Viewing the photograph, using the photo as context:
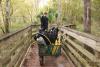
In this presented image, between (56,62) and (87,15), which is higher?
(87,15)

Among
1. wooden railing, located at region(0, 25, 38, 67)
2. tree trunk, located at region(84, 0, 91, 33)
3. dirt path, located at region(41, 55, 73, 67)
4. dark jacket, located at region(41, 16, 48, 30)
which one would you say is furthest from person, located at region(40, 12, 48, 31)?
tree trunk, located at region(84, 0, 91, 33)

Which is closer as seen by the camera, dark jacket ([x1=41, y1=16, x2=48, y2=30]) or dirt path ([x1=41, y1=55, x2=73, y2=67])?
dirt path ([x1=41, y1=55, x2=73, y2=67])

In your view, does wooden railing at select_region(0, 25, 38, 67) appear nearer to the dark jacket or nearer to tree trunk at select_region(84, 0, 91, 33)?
the dark jacket

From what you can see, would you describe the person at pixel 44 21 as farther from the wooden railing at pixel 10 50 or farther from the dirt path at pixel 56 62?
the wooden railing at pixel 10 50

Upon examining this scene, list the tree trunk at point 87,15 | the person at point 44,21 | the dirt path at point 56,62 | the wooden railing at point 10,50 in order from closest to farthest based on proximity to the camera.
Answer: the wooden railing at point 10,50, the dirt path at point 56,62, the person at point 44,21, the tree trunk at point 87,15

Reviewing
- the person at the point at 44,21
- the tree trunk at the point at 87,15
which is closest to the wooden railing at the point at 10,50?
the person at the point at 44,21

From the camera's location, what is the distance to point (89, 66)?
527 centimetres

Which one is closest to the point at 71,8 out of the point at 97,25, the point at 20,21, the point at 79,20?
the point at 79,20

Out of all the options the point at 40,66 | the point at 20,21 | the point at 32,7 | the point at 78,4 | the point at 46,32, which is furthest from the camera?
the point at 32,7

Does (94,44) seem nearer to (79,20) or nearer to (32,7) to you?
(79,20)

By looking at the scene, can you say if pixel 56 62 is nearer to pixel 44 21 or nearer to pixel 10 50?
pixel 44 21

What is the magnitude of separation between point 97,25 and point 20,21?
28.6 metres

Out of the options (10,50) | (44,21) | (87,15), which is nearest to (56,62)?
(44,21)

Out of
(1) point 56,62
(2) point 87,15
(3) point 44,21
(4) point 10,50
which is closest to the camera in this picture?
(4) point 10,50
